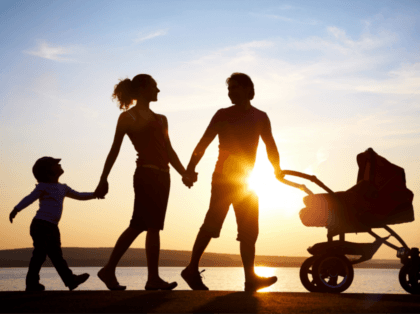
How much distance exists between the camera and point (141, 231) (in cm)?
529

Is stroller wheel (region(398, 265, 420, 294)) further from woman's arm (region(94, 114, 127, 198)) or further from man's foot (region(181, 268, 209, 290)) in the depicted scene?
woman's arm (region(94, 114, 127, 198))

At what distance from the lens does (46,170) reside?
19.1 ft

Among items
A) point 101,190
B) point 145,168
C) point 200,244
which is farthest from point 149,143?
point 200,244

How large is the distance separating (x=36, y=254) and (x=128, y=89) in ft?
7.10

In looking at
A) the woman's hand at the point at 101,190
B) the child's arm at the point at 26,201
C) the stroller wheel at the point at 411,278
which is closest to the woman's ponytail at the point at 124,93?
the woman's hand at the point at 101,190

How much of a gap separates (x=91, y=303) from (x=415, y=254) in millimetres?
3846

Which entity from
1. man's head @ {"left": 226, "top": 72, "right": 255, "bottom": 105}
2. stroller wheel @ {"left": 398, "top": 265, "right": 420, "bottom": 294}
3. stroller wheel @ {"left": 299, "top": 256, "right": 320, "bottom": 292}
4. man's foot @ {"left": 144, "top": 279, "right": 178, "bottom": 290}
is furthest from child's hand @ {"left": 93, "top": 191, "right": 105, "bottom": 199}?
stroller wheel @ {"left": 398, "top": 265, "right": 420, "bottom": 294}

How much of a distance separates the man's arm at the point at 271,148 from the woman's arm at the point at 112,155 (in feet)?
5.29

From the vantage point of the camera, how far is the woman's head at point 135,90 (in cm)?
553

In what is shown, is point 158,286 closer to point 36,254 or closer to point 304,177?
point 36,254

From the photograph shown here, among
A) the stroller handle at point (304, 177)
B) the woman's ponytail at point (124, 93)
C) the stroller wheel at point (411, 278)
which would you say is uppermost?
the woman's ponytail at point (124, 93)

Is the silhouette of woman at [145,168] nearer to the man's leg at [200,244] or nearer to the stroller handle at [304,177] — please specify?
the man's leg at [200,244]

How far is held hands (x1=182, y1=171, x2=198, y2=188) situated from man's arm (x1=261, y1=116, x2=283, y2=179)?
0.93 metres

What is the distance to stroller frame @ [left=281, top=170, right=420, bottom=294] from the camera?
5469 millimetres
